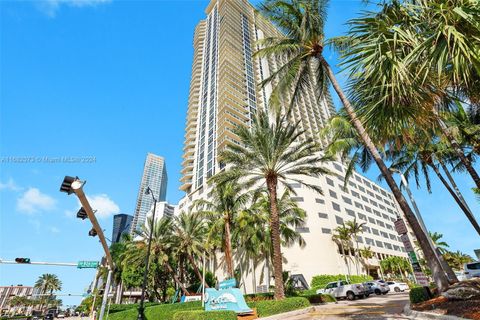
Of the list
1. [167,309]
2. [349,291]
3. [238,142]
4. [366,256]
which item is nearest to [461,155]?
[349,291]

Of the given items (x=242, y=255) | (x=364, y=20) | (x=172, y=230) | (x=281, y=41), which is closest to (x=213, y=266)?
(x=242, y=255)

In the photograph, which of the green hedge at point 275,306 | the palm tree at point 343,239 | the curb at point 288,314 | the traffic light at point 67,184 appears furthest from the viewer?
the palm tree at point 343,239

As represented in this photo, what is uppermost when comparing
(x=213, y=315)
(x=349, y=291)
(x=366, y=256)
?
(x=366, y=256)

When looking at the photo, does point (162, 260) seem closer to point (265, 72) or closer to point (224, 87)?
point (224, 87)

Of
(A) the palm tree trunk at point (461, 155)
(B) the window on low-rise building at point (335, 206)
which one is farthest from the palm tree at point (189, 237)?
(A) the palm tree trunk at point (461, 155)

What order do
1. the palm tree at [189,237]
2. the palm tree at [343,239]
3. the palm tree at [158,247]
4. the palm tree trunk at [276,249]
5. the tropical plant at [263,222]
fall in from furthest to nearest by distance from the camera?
1. the palm tree at [343,239]
2. the palm tree at [158,247]
3. the palm tree at [189,237]
4. the tropical plant at [263,222]
5. the palm tree trunk at [276,249]

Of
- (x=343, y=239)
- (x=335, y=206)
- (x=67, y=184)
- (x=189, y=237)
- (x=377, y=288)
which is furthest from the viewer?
(x=335, y=206)

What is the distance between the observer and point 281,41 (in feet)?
47.2

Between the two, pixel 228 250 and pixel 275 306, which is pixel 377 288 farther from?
pixel 275 306

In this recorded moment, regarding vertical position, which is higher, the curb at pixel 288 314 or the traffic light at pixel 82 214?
the traffic light at pixel 82 214

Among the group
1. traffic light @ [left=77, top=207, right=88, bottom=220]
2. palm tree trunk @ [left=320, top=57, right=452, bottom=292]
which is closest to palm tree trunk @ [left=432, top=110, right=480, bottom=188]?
palm tree trunk @ [left=320, top=57, right=452, bottom=292]

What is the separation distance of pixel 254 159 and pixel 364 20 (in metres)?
12.9

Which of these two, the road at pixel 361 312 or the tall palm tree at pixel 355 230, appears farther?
the tall palm tree at pixel 355 230

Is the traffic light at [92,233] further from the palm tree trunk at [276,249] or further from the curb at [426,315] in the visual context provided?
the curb at [426,315]
